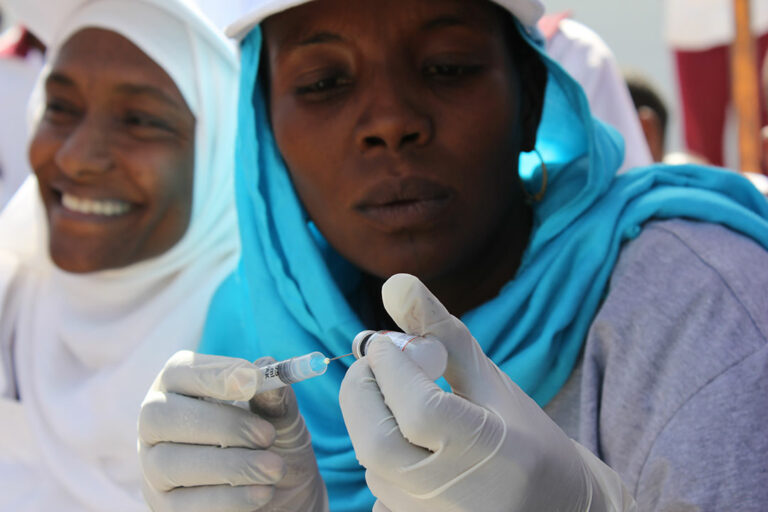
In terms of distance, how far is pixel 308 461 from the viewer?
111 centimetres

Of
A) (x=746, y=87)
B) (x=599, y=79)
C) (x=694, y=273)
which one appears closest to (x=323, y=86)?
(x=694, y=273)

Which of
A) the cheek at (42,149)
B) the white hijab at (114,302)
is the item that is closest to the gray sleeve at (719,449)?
the white hijab at (114,302)

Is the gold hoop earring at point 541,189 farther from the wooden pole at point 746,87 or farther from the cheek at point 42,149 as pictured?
the wooden pole at point 746,87

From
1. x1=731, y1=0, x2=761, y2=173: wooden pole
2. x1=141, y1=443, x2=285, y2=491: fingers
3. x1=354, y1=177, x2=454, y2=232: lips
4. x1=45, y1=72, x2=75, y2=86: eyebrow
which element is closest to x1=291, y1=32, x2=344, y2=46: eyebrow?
x1=354, y1=177, x2=454, y2=232: lips

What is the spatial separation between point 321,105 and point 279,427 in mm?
503

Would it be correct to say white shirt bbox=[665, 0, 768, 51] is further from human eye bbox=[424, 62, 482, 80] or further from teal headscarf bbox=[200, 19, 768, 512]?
human eye bbox=[424, 62, 482, 80]

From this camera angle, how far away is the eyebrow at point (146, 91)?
1900mm

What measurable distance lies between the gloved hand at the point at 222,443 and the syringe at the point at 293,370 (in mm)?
12

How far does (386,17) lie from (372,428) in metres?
0.67

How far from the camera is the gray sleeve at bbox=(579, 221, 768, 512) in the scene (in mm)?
941

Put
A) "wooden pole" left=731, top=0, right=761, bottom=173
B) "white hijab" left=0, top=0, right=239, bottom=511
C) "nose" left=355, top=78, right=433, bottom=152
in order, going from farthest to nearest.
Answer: "wooden pole" left=731, top=0, right=761, bottom=173 → "white hijab" left=0, top=0, right=239, bottom=511 → "nose" left=355, top=78, right=433, bottom=152

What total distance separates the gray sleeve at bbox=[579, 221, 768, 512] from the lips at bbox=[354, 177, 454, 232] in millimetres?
275

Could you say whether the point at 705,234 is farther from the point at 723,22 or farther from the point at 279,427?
the point at 723,22

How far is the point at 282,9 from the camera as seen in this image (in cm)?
128
